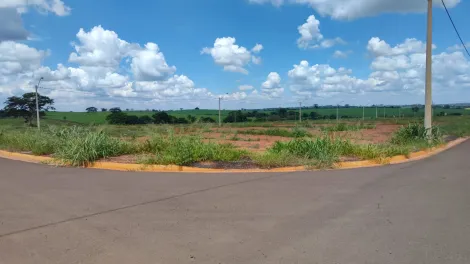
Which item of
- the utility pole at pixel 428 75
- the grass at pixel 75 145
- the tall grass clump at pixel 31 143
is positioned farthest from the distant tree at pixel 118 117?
the utility pole at pixel 428 75

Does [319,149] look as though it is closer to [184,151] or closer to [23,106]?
[184,151]

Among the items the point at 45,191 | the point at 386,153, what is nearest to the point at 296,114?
the point at 386,153

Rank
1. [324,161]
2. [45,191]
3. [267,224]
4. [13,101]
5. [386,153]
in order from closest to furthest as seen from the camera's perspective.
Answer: [267,224] → [45,191] → [324,161] → [386,153] → [13,101]

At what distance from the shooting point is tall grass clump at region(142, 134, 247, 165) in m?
10.7

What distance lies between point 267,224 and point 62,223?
2945 millimetres

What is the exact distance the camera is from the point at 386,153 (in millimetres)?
12055

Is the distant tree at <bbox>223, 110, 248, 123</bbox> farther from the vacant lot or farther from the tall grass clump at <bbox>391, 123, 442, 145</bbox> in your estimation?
the vacant lot

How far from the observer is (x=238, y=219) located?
546cm

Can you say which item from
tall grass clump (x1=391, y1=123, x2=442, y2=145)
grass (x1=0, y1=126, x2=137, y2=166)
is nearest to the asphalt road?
grass (x1=0, y1=126, x2=137, y2=166)

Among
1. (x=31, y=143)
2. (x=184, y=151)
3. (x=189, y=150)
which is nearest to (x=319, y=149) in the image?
(x=189, y=150)

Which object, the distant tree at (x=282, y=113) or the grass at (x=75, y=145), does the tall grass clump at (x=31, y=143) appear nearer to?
the grass at (x=75, y=145)

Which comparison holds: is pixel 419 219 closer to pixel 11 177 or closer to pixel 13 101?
pixel 11 177

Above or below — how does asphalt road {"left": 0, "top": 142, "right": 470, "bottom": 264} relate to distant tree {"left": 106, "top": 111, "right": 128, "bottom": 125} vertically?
below

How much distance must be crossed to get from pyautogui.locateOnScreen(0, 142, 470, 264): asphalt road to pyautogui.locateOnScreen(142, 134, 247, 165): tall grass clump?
144 cm
